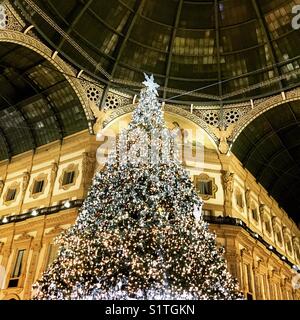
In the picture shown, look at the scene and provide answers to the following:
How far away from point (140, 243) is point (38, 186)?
15275 mm

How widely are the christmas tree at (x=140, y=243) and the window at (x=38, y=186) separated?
11.6 metres

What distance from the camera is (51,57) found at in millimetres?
22359

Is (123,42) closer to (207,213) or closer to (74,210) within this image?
(74,210)

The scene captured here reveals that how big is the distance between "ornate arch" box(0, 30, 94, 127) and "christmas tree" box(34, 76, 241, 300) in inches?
378

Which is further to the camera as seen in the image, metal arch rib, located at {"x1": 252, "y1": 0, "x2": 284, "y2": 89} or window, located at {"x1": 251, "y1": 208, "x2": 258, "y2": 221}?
window, located at {"x1": 251, "y1": 208, "x2": 258, "y2": 221}

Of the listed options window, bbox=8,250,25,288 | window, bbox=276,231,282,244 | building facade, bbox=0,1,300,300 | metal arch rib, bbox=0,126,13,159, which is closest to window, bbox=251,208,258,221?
building facade, bbox=0,1,300,300

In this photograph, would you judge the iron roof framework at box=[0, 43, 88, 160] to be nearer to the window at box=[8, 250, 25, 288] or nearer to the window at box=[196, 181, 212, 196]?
the window at box=[8, 250, 25, 288]

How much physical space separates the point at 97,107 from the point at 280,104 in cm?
1384

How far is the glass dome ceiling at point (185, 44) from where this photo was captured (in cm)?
2331

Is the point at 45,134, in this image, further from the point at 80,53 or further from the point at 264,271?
the point at 264,271

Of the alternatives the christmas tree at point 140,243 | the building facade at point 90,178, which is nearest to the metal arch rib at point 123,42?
the building facade at point 90,178

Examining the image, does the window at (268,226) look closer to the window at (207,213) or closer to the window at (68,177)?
the window at (207,213)

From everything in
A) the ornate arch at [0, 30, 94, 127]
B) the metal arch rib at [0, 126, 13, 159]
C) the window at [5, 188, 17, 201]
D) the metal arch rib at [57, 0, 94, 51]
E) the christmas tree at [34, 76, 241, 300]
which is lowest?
the christmas tree at [34, 76, 241, 300]

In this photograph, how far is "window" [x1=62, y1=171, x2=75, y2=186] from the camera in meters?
24.4
